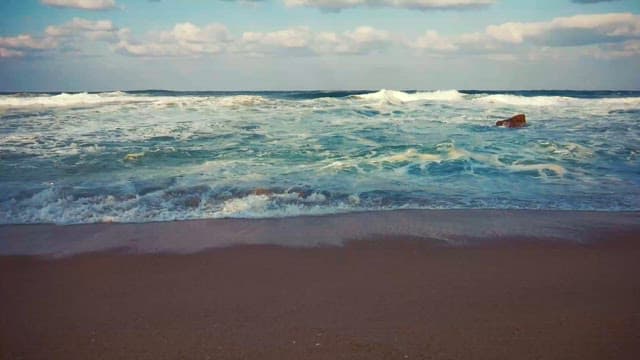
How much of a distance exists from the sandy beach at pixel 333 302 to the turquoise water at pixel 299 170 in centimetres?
160

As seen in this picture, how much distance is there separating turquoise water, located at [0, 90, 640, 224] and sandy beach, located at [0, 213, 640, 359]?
1598 millimetres

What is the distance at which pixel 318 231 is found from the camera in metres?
5.21

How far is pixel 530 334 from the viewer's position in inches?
117

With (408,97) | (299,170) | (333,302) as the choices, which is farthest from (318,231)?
(408,97)

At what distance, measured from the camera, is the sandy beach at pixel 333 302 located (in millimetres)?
2861

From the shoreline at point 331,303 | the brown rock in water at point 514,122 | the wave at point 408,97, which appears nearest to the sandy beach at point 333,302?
the shoreline at point 331,303

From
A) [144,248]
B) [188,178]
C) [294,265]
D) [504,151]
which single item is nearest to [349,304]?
[294,265]

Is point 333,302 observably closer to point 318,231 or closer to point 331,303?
point 331,303

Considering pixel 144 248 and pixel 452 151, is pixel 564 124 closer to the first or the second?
pixel 452 151

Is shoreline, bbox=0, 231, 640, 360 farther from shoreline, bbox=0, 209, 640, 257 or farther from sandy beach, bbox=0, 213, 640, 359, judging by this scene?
shoreline, bbox=0, 209, 640, 257

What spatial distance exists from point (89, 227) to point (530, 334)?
14.8 feet

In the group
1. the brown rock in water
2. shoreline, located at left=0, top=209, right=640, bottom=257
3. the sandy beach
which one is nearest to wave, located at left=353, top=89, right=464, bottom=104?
the brown rock in water

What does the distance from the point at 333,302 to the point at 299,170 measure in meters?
5.26

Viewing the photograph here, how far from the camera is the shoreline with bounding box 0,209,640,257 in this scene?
480 cm
